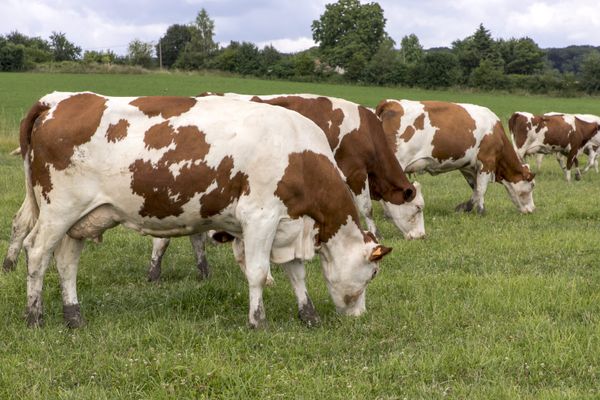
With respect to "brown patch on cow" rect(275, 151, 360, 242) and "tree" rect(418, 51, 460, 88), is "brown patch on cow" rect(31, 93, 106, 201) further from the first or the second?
"tree" rect(418, 51, 460, 88)

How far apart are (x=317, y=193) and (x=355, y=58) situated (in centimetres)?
7960

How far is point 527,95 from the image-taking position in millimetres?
70562

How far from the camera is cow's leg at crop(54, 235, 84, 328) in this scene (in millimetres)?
6457

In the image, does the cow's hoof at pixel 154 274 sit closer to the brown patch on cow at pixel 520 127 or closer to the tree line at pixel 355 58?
the brown patch on cow at pixel 520 127

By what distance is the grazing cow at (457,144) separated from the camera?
13.5 meters

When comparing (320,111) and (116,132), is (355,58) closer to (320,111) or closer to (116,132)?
(320,111)

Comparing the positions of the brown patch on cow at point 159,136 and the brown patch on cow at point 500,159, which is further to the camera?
the brown patch on cow at point 500,159

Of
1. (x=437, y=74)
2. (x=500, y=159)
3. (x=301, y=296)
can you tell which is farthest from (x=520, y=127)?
(x=437, y=74)

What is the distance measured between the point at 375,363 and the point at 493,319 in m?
1.65

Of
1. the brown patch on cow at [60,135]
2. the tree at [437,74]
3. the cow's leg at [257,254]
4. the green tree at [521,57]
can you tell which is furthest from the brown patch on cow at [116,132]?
the green tree at [521,57]

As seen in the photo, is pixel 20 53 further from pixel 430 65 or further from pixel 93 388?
pixel 93 388

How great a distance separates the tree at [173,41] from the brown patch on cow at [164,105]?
115 m

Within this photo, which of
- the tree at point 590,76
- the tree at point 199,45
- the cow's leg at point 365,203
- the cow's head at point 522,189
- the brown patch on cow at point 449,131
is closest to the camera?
the cow's leg at point 365,203

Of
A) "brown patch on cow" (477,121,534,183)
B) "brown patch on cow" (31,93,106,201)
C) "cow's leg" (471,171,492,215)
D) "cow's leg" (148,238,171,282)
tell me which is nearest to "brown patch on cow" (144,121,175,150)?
"brown patch on cow" (31,93,106,201)
